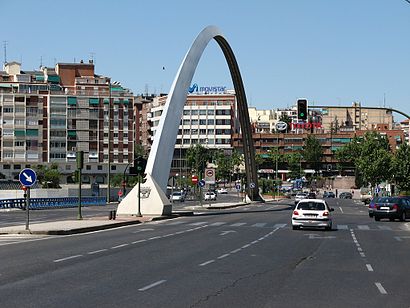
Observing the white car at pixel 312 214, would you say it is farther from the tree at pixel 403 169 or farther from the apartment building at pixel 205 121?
the apartment building at pixel 205 121

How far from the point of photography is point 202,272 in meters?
17.1

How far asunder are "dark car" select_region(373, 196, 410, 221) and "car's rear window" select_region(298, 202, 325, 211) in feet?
49.1

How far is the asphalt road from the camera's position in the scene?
12.5m

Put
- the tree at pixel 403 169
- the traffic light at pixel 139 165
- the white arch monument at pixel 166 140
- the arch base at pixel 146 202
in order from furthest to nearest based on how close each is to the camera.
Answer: the tree at pixel 403 169, the white arch monument at pixel 166 140, the arch base at pixel 146 202, the traffic light at pixel 139 165

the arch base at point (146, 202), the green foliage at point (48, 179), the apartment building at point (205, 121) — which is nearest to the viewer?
the arch base at point (146, 202)

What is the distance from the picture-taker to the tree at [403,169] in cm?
9275

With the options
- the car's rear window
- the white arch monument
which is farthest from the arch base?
the car's rear window

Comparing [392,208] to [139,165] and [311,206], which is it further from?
[139,165]

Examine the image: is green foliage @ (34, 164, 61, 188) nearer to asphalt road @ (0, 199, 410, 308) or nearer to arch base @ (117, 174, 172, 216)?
arch base @ (117, 174, 172, 216)

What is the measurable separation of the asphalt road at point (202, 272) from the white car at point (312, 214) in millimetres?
6214

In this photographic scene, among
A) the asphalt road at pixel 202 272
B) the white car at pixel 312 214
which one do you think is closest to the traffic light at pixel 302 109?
the white car at pixel 312 214

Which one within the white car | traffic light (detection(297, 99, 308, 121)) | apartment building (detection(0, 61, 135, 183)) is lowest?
the white car

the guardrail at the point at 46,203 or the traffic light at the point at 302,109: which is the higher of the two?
the traffic light at the point at 302,109

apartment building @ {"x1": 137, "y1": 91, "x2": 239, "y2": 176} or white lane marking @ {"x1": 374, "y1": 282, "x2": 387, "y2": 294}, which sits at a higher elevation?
apartment building @ {"x1": 137, "y1": 91, "x2": 239, "y2": 176}
